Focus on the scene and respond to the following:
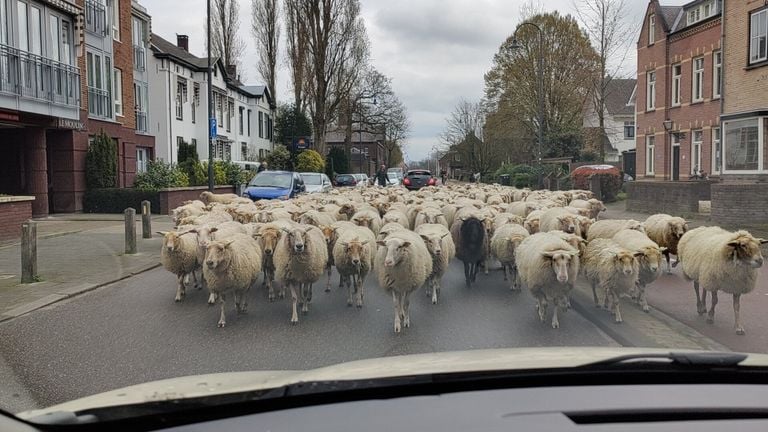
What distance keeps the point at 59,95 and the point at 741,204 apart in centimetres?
2124

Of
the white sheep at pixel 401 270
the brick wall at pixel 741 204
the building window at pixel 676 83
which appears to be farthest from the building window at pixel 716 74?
the white sheep at pixel 401 270

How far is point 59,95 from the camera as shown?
22281mm

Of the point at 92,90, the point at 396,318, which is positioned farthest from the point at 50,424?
the point at 92,90

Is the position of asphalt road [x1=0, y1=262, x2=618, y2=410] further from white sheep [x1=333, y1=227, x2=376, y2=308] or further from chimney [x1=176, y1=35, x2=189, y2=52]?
chimney [x1=176, y1=35, x2=189, y2=52]

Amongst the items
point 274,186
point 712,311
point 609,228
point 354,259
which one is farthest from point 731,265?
point 274,186

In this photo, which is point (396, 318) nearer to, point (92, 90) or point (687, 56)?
point (92, 90)

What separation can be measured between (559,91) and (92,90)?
117ft

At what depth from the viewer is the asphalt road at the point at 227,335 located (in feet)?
20.4

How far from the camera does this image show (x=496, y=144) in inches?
2517

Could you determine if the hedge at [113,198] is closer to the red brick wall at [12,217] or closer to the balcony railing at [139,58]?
the red brick wall at [12,217]

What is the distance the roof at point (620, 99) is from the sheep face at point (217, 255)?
235ft

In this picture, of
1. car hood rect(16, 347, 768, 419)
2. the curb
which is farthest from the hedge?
car hood rect(16, 347, 768, 419)

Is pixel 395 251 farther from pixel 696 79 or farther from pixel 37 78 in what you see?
pixel 696 79

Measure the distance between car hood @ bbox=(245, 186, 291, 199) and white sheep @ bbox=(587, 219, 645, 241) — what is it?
12912 mm
